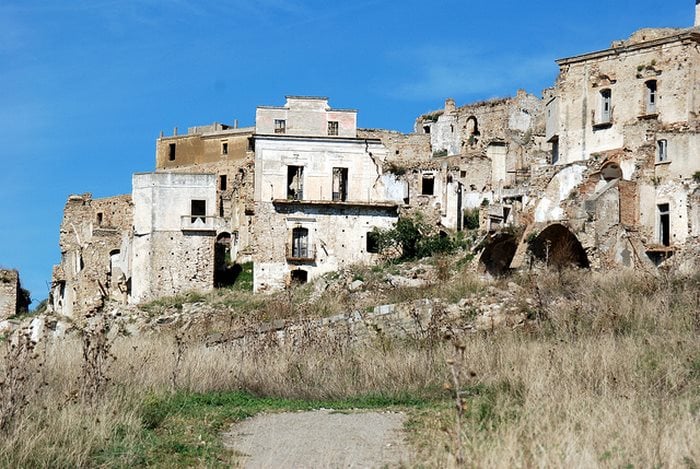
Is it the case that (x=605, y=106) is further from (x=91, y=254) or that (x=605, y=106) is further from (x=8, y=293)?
(x=8, y=293)

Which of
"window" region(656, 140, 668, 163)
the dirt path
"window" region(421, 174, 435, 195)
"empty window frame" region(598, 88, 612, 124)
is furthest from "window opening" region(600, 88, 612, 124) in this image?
the dirt path

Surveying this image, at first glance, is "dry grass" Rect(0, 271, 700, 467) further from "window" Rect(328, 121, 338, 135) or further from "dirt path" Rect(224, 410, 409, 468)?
"window" Rect(328, 121, 338, 135)

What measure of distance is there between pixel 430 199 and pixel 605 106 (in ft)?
26.8

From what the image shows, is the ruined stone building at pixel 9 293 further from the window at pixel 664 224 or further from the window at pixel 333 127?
the window at pixel 664 224

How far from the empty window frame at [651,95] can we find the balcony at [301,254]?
13.7m

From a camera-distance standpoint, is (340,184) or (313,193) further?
(340,184)

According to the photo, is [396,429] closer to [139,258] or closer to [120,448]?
[120,448]

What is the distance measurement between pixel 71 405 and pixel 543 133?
43.5m

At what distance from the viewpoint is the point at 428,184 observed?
43.2 metres

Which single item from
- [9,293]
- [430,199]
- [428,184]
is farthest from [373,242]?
[9,293]

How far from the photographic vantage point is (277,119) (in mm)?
40812

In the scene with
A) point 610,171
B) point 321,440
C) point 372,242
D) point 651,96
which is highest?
point 651,96

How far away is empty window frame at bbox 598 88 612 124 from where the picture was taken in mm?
37656

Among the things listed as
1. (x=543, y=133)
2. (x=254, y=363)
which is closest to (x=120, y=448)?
(x=254, y=363)
